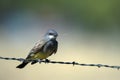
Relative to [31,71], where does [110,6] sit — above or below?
above

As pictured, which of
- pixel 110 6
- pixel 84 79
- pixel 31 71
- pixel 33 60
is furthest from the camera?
pixel 110 6

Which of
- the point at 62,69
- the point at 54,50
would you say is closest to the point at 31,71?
the point at 62,69

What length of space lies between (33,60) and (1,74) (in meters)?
4.97

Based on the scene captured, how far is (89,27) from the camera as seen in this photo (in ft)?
73.2

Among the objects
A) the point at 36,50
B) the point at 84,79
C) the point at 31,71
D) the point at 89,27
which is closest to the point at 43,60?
the point at 36,50

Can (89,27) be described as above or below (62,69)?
above

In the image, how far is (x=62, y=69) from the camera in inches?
678

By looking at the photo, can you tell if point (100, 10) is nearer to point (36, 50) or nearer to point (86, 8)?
point (86, 8)

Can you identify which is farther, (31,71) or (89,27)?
(89,27)

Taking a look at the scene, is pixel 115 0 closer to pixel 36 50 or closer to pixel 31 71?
pixel 31 71

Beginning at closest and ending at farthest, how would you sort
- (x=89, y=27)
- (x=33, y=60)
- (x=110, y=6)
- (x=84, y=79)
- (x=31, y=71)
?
1. (x=33, y=60)
2. (x=84, y=79)
3. (x=31, y=71)
4. (x=89, y=27)
5. (x=110, y=6)

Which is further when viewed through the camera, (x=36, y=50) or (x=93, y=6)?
(x=93, y=6)

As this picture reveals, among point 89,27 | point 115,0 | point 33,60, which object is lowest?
point 33,60

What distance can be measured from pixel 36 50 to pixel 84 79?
14.6 ft
